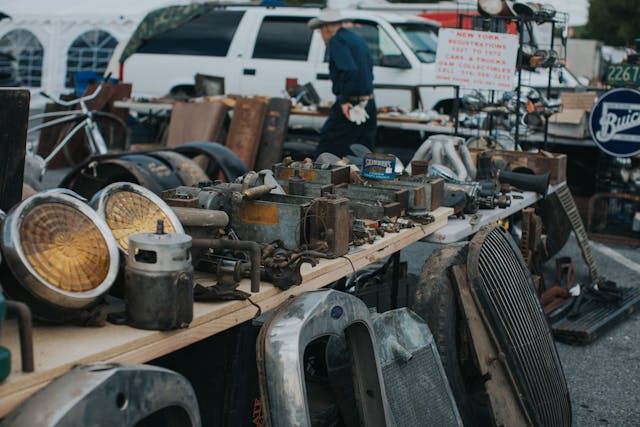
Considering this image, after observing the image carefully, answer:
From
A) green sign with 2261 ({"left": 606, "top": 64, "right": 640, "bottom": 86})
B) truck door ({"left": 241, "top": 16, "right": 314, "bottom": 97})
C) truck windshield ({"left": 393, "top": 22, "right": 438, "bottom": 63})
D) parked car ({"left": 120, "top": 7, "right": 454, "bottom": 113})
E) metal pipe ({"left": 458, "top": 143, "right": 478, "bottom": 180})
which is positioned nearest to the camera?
metal pipe ({"left": 458, "top": 143, "right": 478, "bottom": 180})

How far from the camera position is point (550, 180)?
209 inches

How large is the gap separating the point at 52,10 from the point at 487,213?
11360mm

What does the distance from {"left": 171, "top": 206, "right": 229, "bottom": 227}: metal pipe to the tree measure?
2467 cm

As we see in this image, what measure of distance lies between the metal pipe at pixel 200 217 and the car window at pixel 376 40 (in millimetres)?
6869

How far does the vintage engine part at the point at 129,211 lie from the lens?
2268 millimetres

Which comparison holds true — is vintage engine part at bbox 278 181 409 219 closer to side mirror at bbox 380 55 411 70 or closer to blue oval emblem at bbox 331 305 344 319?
blue oval emblem at bbox 331 305 344 319

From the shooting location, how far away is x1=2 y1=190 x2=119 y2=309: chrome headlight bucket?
1.83 metres

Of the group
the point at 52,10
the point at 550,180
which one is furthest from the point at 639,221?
the point at 52,10

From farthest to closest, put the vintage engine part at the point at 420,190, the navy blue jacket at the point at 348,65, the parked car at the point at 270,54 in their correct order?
the parked car at the point at 270,54, the navy blue jacket at the point at 348,65, the vintage engine part at the point at 420,190

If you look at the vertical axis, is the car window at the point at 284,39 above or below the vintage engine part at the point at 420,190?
above

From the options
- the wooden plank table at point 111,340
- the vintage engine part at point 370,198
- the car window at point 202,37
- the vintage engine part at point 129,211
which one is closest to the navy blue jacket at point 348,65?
the vintage engine part at point 370,198

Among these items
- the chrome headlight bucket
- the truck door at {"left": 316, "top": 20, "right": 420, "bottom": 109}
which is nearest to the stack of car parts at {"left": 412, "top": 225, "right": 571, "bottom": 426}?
the chrome headlight bucket

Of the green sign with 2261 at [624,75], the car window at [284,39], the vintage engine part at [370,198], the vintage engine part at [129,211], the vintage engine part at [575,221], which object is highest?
the car window at [284,39]

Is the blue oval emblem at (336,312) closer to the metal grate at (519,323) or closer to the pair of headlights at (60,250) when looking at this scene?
the pair of headlights at (60,250)
